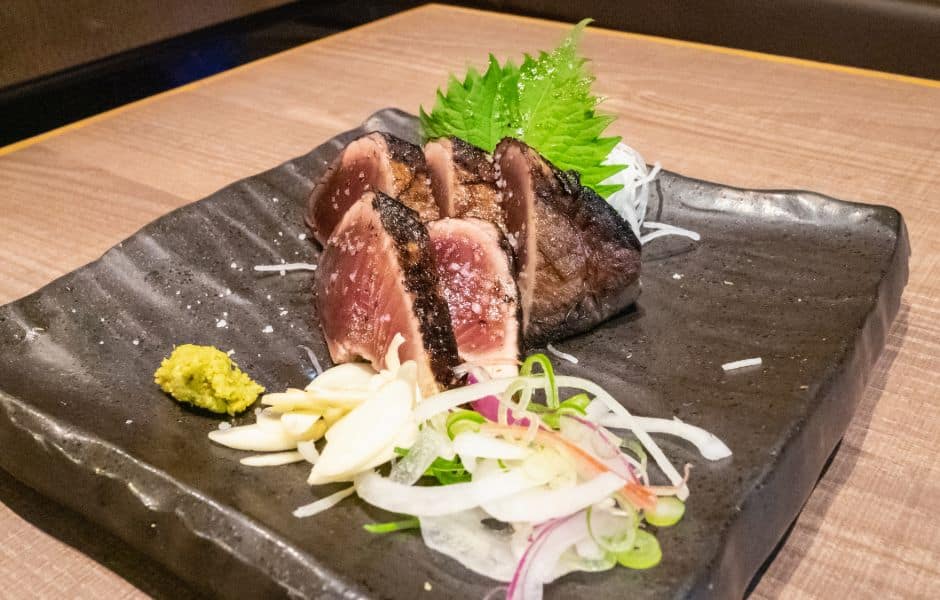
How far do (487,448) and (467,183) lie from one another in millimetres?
1239

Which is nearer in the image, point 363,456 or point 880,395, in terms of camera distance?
point 363,456

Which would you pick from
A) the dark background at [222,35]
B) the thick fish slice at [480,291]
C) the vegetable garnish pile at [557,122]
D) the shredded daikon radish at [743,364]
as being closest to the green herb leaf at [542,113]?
the vegetable garnish pile at [557,122]

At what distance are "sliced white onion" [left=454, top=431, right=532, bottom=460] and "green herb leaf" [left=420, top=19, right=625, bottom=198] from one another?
1.44 meters

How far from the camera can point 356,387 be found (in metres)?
2.20

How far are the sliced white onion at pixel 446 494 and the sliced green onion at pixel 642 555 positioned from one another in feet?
0.77

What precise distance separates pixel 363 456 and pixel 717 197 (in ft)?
6.19

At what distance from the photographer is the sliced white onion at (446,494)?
70.4 inches

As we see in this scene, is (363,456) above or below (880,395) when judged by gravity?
above

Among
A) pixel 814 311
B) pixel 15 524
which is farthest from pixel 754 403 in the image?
pixel 15 524

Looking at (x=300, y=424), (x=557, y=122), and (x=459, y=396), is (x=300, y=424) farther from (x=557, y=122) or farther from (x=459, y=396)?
(x=557, y=122)

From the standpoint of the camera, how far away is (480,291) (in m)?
2.48

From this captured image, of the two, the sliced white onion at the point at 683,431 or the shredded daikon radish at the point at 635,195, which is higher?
the shredded daikon radish at the point at 635,195

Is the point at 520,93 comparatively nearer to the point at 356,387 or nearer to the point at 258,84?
the point at 356,387

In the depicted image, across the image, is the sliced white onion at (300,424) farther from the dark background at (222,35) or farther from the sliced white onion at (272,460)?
the dark background at (222,35)
